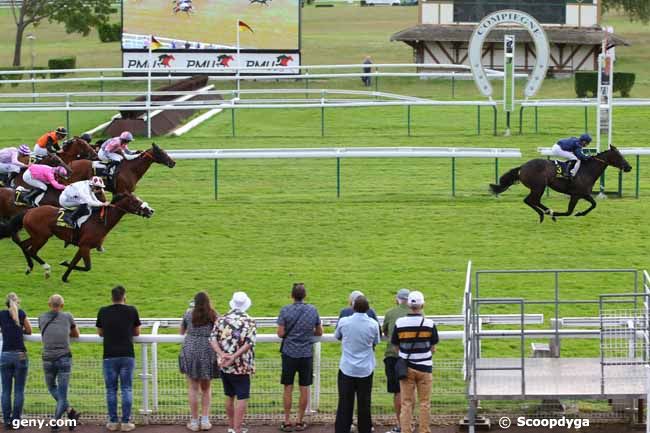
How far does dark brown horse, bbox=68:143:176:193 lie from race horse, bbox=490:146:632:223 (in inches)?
175

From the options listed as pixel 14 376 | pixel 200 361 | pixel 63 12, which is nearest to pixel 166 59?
pixel 63 12

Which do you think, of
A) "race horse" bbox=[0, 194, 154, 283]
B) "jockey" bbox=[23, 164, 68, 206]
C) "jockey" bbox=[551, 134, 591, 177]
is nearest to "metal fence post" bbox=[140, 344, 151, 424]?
"race horse" bbox=[0, 194, 154, 283]

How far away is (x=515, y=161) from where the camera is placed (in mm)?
22250

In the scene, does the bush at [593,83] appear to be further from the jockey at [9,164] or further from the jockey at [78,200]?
the jockey at [78,200]

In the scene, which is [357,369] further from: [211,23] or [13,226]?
[211,23]

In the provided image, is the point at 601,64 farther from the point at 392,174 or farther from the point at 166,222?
the point at 166,222

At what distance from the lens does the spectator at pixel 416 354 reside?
9.12 m

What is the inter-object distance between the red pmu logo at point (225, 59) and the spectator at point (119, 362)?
2613cm

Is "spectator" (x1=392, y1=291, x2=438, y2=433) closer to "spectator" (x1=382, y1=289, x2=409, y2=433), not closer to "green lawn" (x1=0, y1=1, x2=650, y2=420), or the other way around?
"spectator" (x1=382, y1=289, x2=409, y2=433)

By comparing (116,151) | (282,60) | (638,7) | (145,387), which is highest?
(638,7)

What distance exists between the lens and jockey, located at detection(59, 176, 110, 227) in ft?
47.9

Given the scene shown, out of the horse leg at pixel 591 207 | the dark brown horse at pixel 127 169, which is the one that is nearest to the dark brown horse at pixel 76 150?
the dark brown horse at pixel 127 169

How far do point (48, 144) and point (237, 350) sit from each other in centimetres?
928

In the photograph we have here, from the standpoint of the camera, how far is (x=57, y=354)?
962cm
